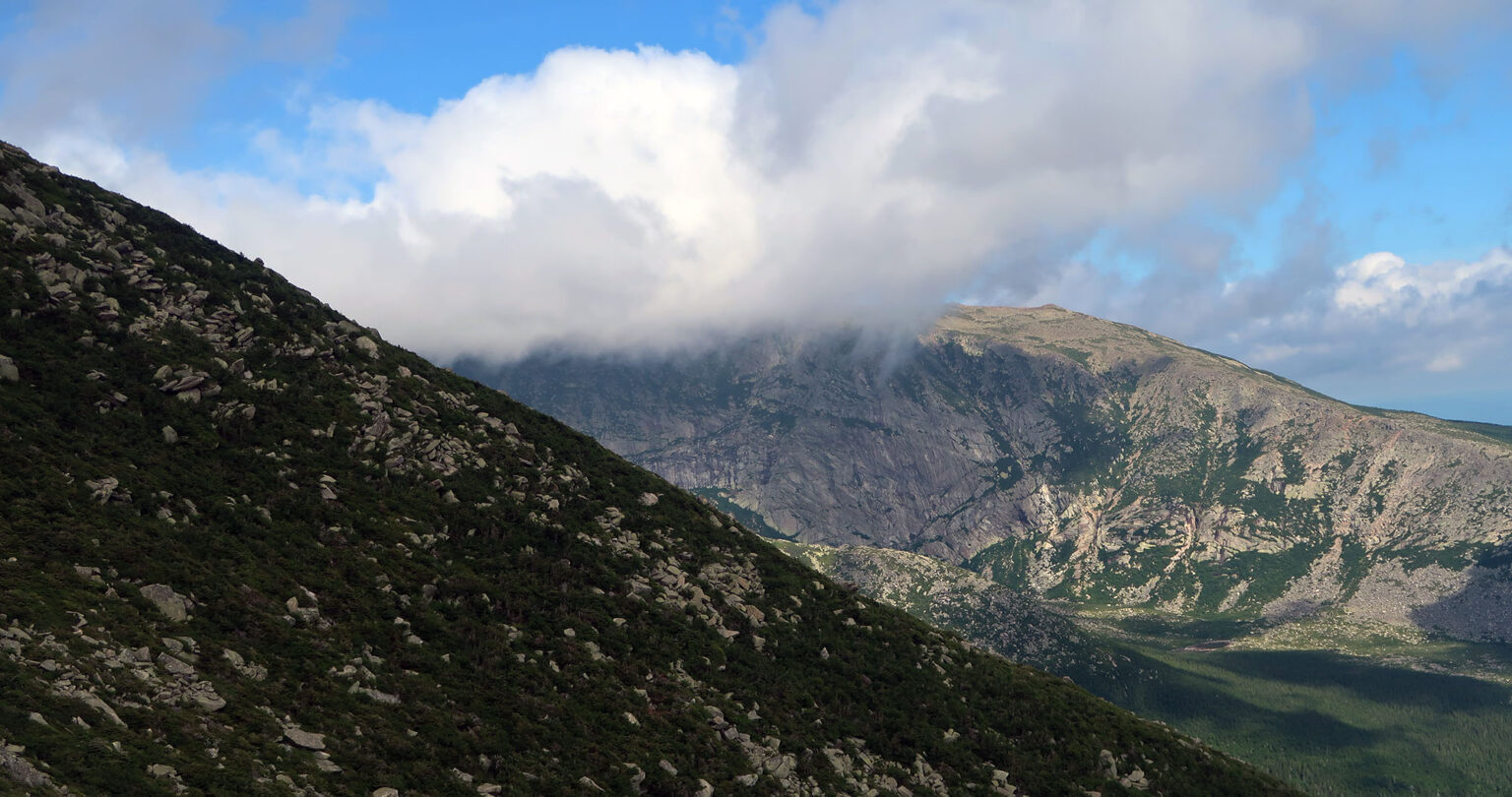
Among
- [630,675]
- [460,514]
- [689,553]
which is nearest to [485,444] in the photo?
[460,514]

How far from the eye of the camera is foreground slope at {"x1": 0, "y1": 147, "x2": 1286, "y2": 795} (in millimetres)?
41031

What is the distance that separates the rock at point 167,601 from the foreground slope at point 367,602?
329 mm

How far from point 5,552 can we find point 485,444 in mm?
44993

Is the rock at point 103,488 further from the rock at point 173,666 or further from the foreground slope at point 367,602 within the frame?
the rock at point 173,666

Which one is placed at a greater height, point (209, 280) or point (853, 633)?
point (209, 280)

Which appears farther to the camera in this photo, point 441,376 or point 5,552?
point 441,376

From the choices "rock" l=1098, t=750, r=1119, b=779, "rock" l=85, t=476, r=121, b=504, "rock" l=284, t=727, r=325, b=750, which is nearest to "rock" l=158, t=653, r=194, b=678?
"rock" l=284, t=727, r=325, b=750

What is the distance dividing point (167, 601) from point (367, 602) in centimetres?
1305

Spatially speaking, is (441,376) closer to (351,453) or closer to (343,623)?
(351,453)

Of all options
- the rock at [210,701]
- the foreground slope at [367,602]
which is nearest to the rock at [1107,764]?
the foreground slope at [367,602]

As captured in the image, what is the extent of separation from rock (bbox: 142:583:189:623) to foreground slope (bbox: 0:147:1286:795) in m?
0.33

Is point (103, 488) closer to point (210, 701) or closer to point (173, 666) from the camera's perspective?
point (173, 666)

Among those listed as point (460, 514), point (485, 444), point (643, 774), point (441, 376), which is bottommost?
point (643, 774)

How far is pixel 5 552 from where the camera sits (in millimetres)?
43156
